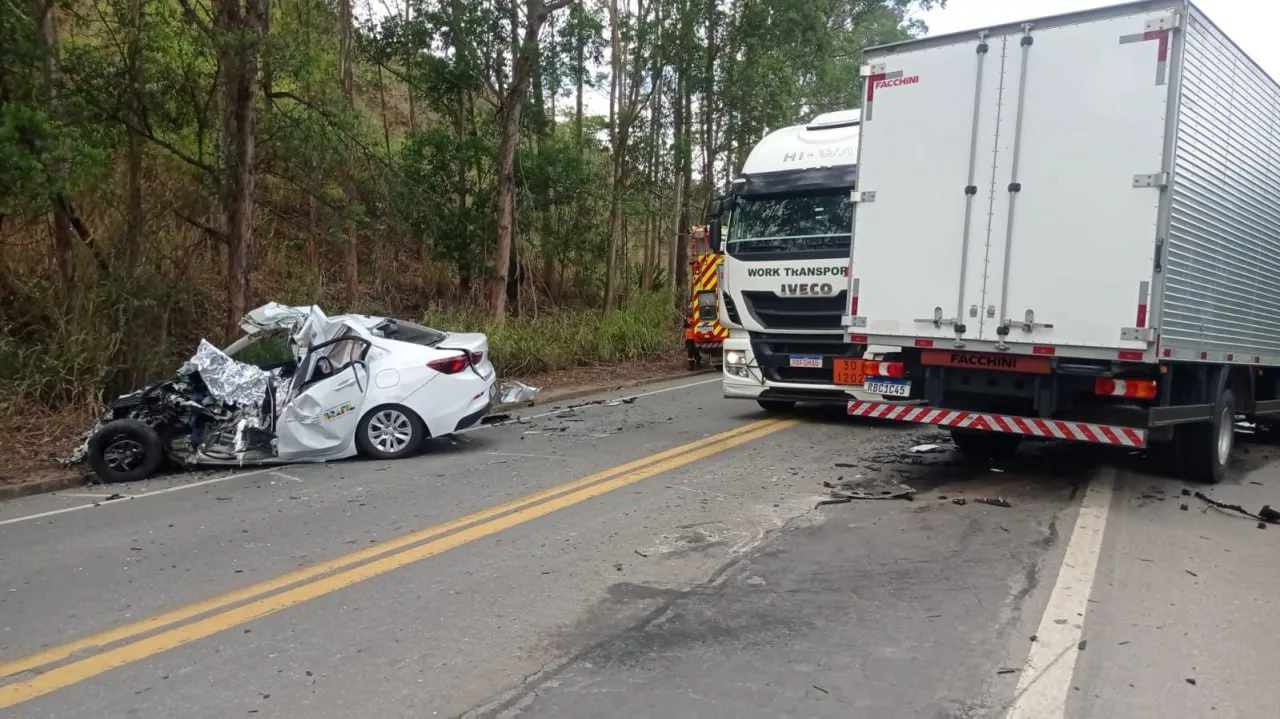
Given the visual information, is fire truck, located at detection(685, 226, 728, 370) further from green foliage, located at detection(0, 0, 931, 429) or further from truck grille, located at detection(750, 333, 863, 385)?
truck grille, located at detection(750, 333, 863, 385)

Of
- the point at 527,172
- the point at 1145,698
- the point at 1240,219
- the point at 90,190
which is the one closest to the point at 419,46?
the point at 527,172

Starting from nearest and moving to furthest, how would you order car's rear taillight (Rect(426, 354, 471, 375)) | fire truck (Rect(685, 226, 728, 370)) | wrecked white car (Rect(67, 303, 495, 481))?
wrecked white car (Rect(67, 303, 495, 481)), car's rear taillight (Rect(426, 354, 471, 375)), fire truck (Rect(685, 226, 728, 370))

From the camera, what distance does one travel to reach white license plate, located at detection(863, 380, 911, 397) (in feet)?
26.7

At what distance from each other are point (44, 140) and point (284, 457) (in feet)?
13.9

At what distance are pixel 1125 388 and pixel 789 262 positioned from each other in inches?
178

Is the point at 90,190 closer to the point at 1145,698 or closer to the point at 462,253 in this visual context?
the point at 462,253

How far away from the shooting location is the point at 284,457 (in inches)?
358

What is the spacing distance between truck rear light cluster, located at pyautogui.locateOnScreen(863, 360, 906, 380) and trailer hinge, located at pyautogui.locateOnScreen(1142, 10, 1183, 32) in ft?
10.5

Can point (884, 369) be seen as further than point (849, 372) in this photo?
No

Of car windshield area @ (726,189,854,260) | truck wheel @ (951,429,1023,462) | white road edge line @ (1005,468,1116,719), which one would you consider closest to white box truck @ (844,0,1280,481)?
truck wheel @ (951,429,1023,462)

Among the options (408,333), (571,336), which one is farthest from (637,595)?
(571,336)

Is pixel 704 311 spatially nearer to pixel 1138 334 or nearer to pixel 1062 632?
pixel 1138 334

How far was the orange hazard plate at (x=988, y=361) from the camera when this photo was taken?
7.30m

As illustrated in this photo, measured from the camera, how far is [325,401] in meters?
9.06
